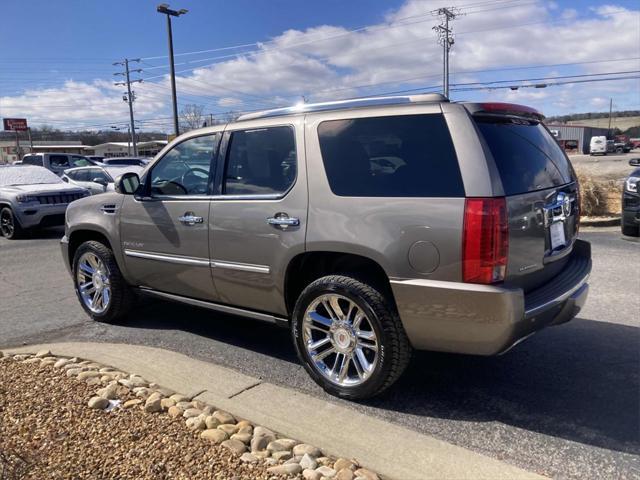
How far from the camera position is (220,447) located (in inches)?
111

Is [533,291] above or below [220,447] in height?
above

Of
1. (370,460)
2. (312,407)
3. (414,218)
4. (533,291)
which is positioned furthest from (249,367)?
(533,291)

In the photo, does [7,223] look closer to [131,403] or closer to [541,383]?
[131,403]

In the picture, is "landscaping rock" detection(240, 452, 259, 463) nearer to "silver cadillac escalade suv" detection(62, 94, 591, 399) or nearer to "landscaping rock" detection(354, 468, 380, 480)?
"landscaping rock" detection(354, 468, 380, 480)

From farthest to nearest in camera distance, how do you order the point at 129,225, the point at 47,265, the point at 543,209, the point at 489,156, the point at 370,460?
the point at 47,265 → the point at 129,225 → the point at 543,209 → the point at 489,156 → the point at 370,460

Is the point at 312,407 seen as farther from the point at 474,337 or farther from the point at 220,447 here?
the point at 474,337

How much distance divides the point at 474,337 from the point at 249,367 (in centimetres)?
185

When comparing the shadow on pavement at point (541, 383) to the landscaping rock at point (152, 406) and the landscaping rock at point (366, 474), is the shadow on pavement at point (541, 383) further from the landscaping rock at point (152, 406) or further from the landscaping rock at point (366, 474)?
the landscaping rock at point (152, 406)

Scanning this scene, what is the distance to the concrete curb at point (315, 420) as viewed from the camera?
2732mm

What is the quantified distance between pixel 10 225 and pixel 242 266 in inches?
386

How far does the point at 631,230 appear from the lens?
9.11 meters

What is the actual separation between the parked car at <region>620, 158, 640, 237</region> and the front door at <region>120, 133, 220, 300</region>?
7460mm

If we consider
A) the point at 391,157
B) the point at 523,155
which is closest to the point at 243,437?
the point at 391,157

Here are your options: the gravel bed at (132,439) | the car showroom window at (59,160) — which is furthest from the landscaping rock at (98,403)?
the car showroom window at (59,160)
